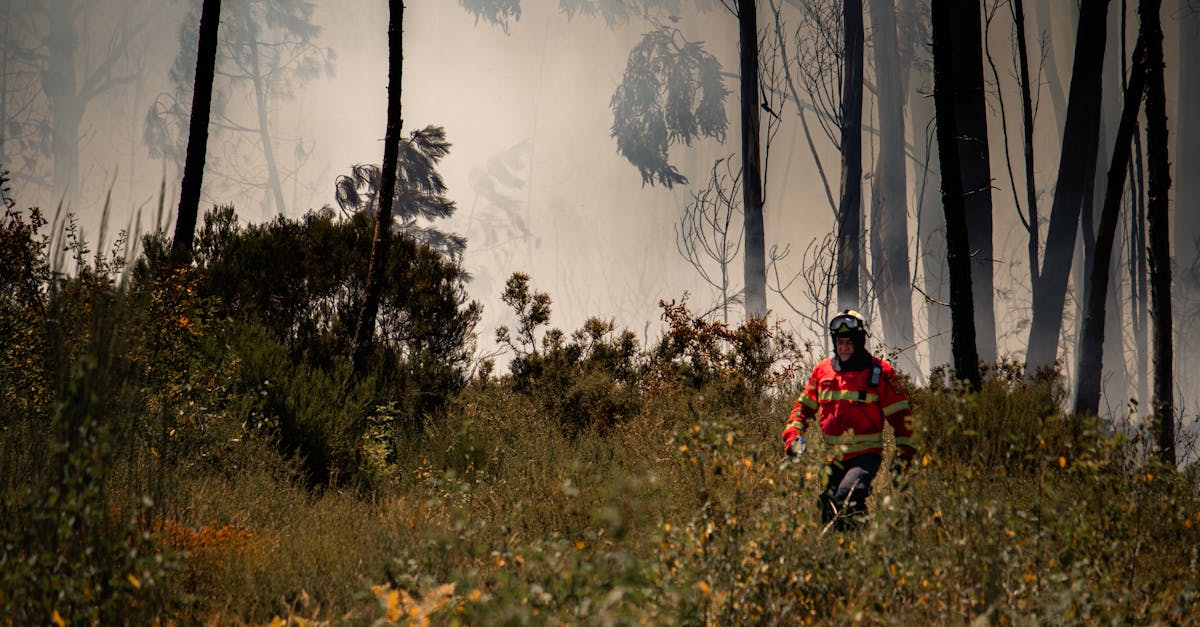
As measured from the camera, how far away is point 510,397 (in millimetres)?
9695

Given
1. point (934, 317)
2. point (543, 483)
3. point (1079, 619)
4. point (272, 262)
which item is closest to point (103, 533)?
point (543, 483)

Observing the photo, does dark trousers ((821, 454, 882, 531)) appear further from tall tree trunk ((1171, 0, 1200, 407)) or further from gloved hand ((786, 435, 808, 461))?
tall tree trunk ((1171, 0, 1200, 407))

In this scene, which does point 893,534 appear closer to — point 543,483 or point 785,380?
point 543,483

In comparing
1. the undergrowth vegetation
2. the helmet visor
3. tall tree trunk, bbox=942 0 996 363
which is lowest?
the undergrowth vegetation

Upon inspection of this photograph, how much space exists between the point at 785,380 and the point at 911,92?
9.76 m

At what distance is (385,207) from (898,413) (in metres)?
7.17

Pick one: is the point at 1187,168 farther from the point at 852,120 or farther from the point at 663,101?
the point at 663,101

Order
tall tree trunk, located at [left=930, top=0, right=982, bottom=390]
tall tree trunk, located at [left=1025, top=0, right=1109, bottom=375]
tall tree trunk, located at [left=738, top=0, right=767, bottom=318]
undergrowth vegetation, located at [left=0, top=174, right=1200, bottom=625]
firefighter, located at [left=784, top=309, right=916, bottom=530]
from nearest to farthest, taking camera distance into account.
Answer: undergrowth vegetation, located at [left=0, top=174, right=1200, bottom=625] → firefighter, located at [left=784, top=309, right=916, bottom=530] → tall tree trunk, located at [left=930, top=0, right=982, bottom=390] → tall tree trunk, located at [left=1025, top=0, right=1109, bottom=375] → tall tree trunk, located at [left=738, top=0, right=767, bottom=318]

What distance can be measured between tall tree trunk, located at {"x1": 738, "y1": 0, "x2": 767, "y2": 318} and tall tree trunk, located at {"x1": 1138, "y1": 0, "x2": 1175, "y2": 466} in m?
7.58

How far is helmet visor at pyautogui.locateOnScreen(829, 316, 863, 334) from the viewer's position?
4.65 m

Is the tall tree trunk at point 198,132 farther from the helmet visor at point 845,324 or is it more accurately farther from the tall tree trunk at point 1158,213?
the tall tree trunk at point 1158,213

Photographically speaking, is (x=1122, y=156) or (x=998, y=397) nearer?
(x=998, y=397)

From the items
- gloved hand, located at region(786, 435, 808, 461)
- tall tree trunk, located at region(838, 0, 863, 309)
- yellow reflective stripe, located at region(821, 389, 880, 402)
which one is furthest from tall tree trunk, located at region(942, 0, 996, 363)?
gloved hand, located at region(786, 435, 808, 461)

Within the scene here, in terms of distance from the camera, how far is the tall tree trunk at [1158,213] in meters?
8.12
